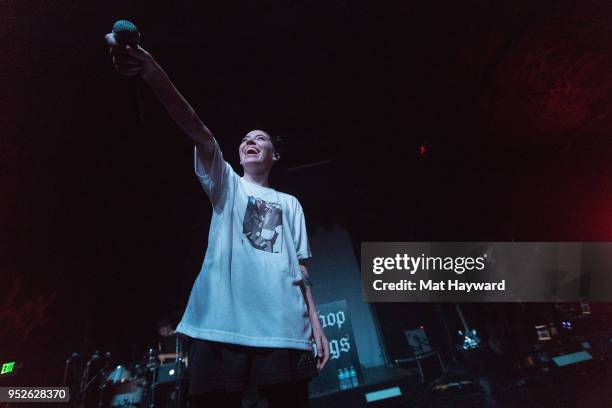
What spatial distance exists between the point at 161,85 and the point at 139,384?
4977 millimetres

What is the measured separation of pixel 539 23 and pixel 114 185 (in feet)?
16.9

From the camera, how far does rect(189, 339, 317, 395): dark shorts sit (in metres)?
1.03

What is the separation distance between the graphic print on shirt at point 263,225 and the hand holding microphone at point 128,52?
2.41 feet

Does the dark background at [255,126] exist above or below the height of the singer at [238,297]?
above

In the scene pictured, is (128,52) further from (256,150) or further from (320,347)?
(320,347)

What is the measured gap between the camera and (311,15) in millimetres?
2645

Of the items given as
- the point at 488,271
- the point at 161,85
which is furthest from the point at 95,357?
the point at 488,271

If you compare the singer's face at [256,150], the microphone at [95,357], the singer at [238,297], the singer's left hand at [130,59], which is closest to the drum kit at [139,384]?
the microphone at [95,357]

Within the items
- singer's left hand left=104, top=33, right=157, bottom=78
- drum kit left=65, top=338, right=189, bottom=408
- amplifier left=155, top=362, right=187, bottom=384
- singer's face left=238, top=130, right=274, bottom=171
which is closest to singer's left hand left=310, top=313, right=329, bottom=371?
singer's face left=238, top=130, right=274, bottom=171

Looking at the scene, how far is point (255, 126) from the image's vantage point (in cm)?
377

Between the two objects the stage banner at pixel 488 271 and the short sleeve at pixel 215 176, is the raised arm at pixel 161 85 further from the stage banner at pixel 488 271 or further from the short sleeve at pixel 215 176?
the stage banner at pixel 488 271

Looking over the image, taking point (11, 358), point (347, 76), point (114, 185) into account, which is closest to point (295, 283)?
point (347, 76)

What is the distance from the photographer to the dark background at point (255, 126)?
8.31ft

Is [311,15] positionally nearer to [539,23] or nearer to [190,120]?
[190,120]
